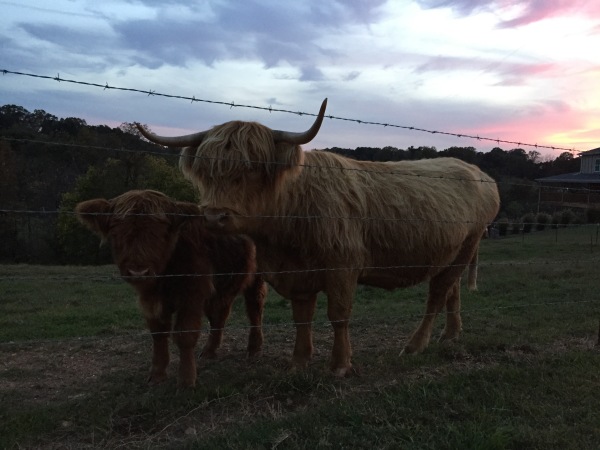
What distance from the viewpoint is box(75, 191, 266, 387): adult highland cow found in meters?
4.05

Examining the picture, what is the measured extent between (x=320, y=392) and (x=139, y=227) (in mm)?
1990

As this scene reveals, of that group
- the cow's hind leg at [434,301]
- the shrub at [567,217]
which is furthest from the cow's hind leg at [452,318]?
the shrub at [567,217]

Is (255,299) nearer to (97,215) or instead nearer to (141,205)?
(141,205)

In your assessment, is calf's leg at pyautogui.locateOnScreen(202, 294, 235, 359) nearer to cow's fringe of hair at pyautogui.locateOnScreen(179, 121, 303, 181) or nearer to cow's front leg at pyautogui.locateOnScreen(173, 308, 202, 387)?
cow's front leg at pyautogui.locateOnScreen(173, 308, 202, 387)

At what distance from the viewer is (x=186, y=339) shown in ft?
14.5

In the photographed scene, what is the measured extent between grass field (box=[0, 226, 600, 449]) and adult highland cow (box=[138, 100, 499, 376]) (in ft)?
1.75

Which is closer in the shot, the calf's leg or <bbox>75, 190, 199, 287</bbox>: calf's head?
<bbox>75, 190, 199, 287</bbox>: calf's head

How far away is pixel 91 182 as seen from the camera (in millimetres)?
20938

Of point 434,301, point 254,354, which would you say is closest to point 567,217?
point 434,301

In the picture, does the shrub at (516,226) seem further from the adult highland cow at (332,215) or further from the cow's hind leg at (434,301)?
the cow's hind leg at (434,301)

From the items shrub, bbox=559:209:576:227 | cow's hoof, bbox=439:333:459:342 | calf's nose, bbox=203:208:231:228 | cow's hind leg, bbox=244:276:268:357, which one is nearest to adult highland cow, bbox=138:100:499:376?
calf's nose, bbox=203:208:231:228

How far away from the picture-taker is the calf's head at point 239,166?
3.78 metres

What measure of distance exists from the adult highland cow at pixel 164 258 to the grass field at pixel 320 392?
29cm

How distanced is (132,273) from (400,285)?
9.11 feet
